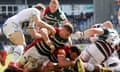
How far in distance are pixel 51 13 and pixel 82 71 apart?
292cm

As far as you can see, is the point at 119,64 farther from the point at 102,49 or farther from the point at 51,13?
the point at 51,13

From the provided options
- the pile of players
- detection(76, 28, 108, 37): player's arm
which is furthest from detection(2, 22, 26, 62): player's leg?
detection(76, 28, 108, 37): player's arm

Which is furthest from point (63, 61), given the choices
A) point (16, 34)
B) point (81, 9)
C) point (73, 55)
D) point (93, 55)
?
point (81, 9)

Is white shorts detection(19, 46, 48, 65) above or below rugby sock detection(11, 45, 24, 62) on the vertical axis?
above

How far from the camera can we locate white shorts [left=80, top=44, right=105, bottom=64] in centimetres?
805

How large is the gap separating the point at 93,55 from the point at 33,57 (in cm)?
132

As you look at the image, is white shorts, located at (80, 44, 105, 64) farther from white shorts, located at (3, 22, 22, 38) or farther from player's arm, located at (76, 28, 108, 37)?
white shorts, located at (3, 22, 22, 38)

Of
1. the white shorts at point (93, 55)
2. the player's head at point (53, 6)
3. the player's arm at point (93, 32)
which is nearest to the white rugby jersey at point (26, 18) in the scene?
the player's arm at point (93, 32)

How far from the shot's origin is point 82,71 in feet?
23.4

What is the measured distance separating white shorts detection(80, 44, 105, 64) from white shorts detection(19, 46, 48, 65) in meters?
1.02

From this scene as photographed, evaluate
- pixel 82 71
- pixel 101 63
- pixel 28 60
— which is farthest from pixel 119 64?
pixel 28 60

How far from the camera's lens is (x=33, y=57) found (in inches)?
293

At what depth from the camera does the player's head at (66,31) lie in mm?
7191

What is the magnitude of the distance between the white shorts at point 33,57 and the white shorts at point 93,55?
1.02 m
